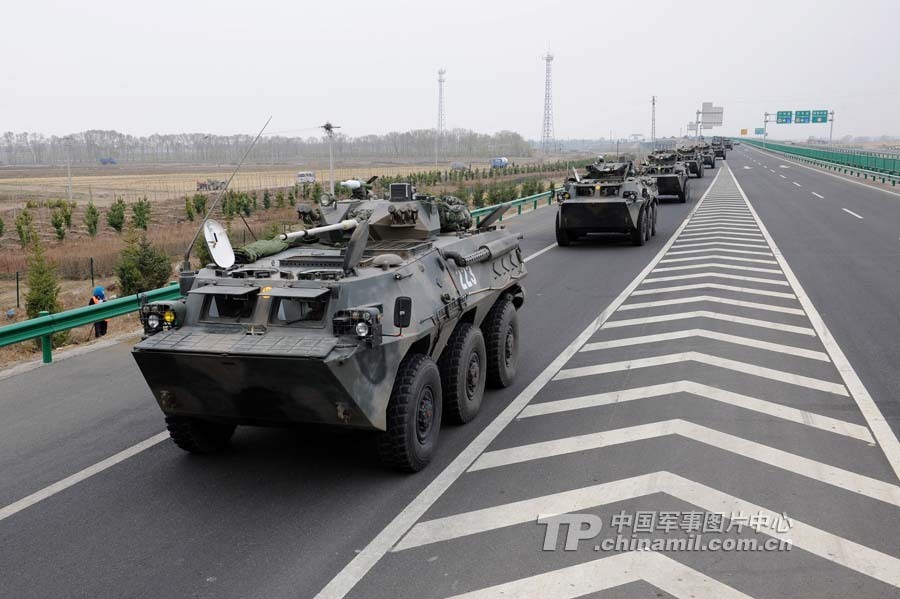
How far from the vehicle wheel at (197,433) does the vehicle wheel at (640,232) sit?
1655 centimetres

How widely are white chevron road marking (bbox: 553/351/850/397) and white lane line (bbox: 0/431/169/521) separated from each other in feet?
14.8

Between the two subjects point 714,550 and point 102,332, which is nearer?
point 714,550

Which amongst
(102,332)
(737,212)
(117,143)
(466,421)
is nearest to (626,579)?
(466,421)

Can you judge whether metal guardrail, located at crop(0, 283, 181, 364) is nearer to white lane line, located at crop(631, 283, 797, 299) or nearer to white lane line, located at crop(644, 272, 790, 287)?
white lane line, located at crop(631, 283, 797, 299)

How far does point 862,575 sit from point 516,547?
Result: 7.06 ft

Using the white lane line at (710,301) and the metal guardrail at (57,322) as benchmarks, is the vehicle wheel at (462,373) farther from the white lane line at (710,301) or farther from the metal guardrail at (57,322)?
the white lane line at (710,301)

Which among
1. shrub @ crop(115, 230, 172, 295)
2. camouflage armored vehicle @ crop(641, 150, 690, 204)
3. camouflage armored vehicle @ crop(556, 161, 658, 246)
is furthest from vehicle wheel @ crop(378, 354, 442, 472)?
camouflage armored vehicle @ crop(641, 150, 690, 204)

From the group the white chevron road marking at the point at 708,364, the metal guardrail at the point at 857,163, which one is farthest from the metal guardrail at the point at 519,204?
the metal guardrail at the point at 857,163

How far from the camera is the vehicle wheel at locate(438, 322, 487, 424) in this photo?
796 centimetres

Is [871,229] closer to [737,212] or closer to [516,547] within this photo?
[737,212]

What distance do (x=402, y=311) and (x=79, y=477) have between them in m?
3.10

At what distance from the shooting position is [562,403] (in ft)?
29.0

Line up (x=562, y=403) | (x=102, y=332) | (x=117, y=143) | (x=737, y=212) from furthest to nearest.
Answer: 1. (x=117, y=143)
2. (x=737, y=212)
3. (x=102, y=332)
4. (x=562, y=403)

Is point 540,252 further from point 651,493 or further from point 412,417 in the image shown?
point 651,493
